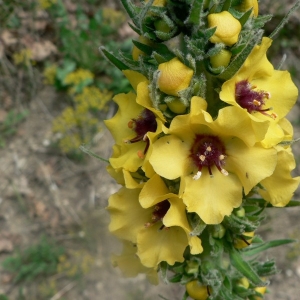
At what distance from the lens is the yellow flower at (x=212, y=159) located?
5.59 ft

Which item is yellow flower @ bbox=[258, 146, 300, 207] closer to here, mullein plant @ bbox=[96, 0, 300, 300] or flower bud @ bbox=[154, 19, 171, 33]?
mullein plant @ bbox=[96, 0, 300, 300]

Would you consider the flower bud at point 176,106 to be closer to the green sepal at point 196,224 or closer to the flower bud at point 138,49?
the flower bud at point 138,49

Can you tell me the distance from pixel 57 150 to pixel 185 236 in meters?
3.64

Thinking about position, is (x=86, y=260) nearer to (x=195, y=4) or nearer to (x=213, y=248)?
(x=213, y=248)

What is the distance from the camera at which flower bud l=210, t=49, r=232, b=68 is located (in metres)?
1.70

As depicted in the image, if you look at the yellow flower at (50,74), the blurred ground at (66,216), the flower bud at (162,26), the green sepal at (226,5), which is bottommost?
the blurred ground at (66,216)

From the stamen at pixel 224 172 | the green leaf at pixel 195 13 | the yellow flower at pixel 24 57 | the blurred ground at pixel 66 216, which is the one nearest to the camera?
the green leaf at pixel 195 13

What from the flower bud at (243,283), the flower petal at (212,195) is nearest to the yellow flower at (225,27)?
the flower petal at (212,195)

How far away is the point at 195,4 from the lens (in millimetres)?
1587

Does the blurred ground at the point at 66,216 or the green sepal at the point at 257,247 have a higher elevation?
the green sepal at the point at 257,247

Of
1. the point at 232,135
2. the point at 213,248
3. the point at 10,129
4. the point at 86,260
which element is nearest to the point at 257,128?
the point at 232,135

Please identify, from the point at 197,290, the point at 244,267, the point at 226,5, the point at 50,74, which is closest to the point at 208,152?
the point at 226,5

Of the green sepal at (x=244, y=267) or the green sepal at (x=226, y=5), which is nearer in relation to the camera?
the green sepal at (x=226, y=5)

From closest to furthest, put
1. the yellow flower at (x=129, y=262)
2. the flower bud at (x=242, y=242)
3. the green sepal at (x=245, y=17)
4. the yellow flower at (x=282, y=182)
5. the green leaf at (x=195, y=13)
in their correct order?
the green leaf at (x=195, y=13) < the green sepal at (x=245, y=17) < the yellow flower at (x=282, y=182) < the flower bud at (x=242, y=242) < the yellow flower at (x=129, y=262)
